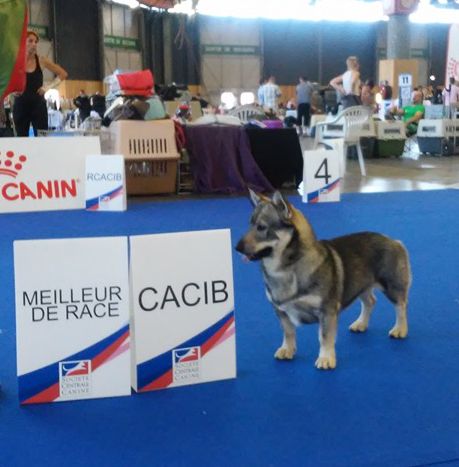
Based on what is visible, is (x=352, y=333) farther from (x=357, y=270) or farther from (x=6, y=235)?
(x=6, y=235)

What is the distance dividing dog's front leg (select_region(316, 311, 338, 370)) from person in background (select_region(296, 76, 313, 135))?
1460cm

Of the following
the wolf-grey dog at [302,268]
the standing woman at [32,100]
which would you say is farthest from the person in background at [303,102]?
the wolf-grey dog at [302,268]

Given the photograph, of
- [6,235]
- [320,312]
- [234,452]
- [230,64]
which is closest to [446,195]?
[6,235]

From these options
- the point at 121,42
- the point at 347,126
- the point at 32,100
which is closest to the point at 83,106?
the point at 347,126

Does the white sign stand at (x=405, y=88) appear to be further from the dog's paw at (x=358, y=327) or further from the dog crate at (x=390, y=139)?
the dog's paw at (x=358, y=327)

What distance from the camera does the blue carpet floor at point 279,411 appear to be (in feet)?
5.64

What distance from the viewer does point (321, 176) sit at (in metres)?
6.02

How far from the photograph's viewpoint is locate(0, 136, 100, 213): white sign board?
5.45 meters

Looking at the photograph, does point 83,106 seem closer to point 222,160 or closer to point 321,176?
point 222,160

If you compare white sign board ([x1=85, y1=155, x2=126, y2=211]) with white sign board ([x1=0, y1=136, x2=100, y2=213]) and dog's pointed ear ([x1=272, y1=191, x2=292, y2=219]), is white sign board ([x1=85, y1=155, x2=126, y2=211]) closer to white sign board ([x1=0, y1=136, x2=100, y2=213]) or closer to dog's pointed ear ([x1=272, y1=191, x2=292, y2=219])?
white sign board ([x1=0, y1=136, x2=100, y2=213])

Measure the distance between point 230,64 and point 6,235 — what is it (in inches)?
853

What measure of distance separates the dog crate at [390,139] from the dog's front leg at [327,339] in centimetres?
894

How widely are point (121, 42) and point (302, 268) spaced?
21.3 metres

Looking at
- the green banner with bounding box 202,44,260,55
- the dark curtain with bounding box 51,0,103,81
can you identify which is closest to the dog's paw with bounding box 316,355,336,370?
the dark curtain with bounding box 51,0,103,81
